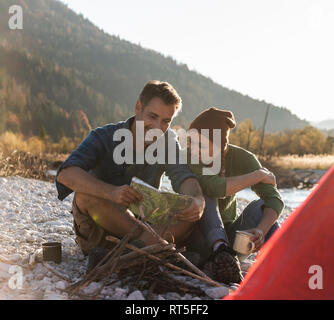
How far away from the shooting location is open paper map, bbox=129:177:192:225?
1953 millimetres

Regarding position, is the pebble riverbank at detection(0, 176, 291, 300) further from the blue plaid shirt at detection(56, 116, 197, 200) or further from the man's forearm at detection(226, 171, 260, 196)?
the man's forearm at detection(226, 171, 260, 196)

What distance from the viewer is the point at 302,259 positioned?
143 centimetres

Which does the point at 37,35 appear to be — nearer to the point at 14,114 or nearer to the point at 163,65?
the point at 163,65

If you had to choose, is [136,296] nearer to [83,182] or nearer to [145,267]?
[145,267]

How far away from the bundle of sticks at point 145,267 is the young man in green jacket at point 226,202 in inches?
9.0

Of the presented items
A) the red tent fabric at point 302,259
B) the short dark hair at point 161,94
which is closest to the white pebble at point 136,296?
the red tent fabric at point 302,259

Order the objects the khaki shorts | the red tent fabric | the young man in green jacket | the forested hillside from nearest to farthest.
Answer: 1. the red tent fabric
2. the young man in green jacket
3. the khaki shorts
4. the forested hillside

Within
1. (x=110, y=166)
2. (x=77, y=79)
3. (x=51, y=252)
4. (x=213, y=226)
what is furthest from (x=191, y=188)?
(x=77, y=79)

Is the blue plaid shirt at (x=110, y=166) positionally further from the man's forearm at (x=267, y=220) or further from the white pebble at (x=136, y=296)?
the white pebble at (x=136, y=296)

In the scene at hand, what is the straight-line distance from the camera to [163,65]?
94.1 metres

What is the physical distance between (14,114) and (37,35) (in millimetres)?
51542

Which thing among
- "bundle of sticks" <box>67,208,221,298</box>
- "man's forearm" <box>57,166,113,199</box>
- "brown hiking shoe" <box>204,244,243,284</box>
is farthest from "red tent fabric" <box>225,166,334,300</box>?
"man's forearm" <box>57,166,113,199</box>

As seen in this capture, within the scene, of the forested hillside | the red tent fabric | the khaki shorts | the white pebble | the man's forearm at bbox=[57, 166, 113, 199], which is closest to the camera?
the red tent fabric

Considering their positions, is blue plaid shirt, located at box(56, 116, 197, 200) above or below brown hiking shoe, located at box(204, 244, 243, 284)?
above
